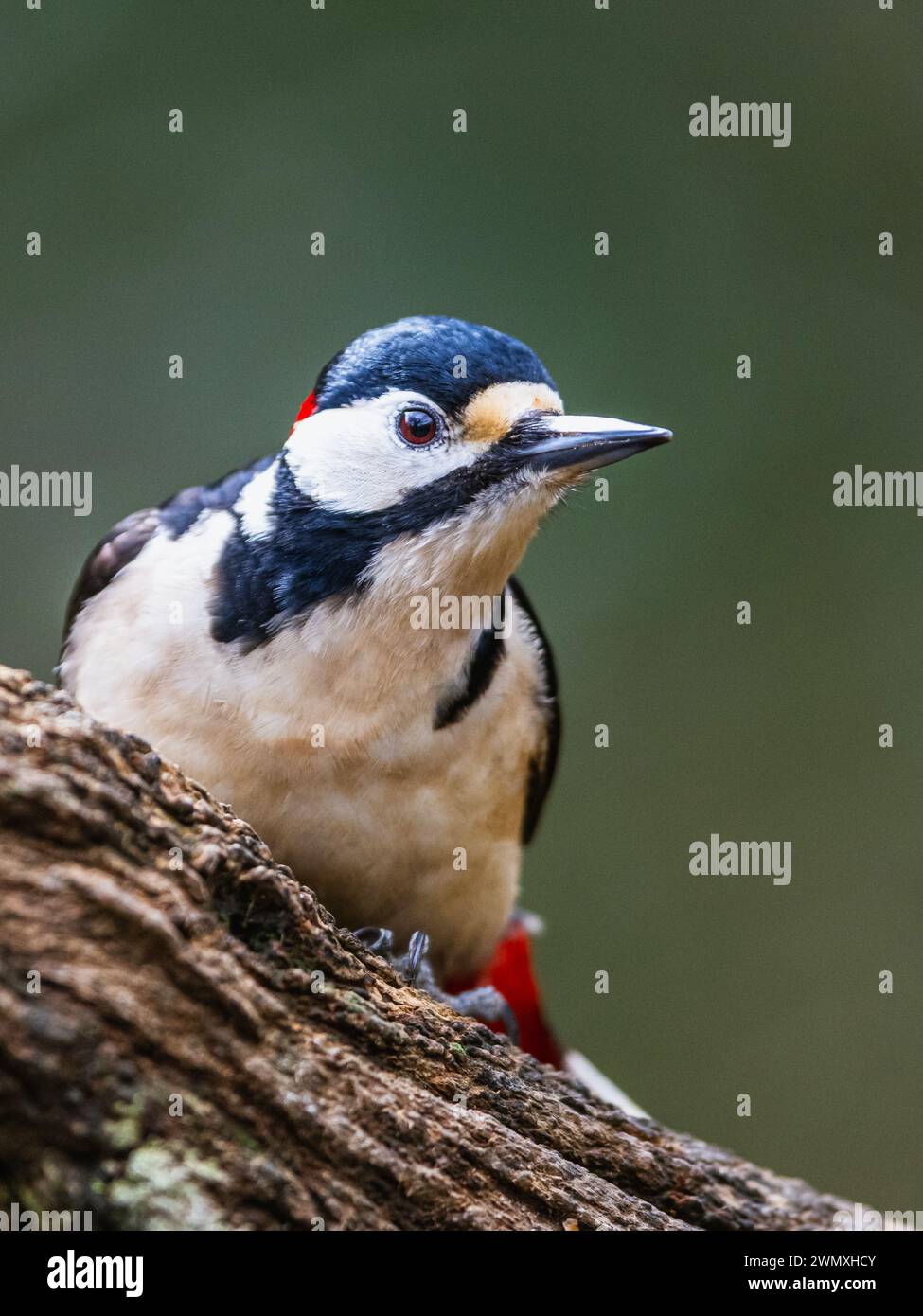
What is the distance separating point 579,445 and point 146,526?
98 cm

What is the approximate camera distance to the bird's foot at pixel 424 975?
2.40m

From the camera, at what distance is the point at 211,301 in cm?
472

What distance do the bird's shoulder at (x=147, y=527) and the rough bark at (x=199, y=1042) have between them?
104cm

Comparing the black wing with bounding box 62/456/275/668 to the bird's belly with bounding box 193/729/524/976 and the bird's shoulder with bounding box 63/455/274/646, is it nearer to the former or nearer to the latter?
the bird's shoulder with bounding box 63/455/274/646

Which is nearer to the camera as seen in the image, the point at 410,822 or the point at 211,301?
the point at 410,822

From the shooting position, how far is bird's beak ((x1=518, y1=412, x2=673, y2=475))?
2.23 metres

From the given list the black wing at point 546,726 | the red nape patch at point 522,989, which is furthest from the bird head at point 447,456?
the red nape patch at point 522,989

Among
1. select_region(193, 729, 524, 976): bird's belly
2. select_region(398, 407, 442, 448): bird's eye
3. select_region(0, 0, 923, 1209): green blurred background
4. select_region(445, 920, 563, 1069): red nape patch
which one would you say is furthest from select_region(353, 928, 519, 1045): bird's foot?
select_region(0, 0, 923, 1209): green blurred background

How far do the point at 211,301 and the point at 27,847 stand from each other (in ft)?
12.0

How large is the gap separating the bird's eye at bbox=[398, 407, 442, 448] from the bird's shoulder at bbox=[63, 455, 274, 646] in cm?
40

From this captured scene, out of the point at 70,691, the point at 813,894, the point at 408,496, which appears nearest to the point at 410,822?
the point at 408,496

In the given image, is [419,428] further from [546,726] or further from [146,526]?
→ [546,726]

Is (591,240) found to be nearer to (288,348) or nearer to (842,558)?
(288,348)

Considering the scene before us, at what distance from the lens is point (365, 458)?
231cm
